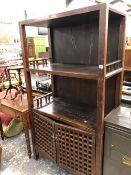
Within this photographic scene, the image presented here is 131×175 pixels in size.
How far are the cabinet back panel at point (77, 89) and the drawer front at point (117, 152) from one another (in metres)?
0.47

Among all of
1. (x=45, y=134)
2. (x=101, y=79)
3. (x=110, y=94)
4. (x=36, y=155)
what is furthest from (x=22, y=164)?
(x=101, y=79)

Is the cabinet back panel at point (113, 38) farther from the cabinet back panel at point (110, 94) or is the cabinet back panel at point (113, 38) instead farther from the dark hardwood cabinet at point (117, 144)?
the dark hardwood cabinet at point (117, 144)

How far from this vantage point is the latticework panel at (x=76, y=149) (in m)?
1.31

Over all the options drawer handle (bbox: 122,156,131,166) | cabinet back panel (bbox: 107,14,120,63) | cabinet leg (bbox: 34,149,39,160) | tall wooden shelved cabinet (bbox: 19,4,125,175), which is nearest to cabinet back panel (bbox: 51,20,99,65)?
tall wooden shelved cabinet (bbox: 19,4,125,175)

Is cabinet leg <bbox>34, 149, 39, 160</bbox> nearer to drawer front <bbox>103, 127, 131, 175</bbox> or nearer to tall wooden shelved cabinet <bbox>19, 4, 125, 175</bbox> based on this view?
tall wooden shelved cabinet <bbox>19, 4, 125, 175</bbox>

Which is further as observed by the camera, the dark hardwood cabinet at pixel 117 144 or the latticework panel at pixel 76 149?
the latticework panel at pixel 76 149

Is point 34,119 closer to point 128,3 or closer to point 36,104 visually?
point 36,104

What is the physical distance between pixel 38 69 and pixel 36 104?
1.47 ft

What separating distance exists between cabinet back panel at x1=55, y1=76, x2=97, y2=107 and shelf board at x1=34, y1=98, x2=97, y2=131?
77 mm

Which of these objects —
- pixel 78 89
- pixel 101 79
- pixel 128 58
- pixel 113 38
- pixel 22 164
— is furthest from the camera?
pixel 128 58

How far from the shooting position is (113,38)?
4.53 feet

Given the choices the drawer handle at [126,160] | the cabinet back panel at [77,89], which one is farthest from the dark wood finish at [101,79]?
the cabinet back panel at [77,89]

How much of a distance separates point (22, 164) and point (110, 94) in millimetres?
1296

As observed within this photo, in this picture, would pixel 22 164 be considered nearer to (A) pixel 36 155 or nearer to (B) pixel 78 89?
(A) pixel 36 155
